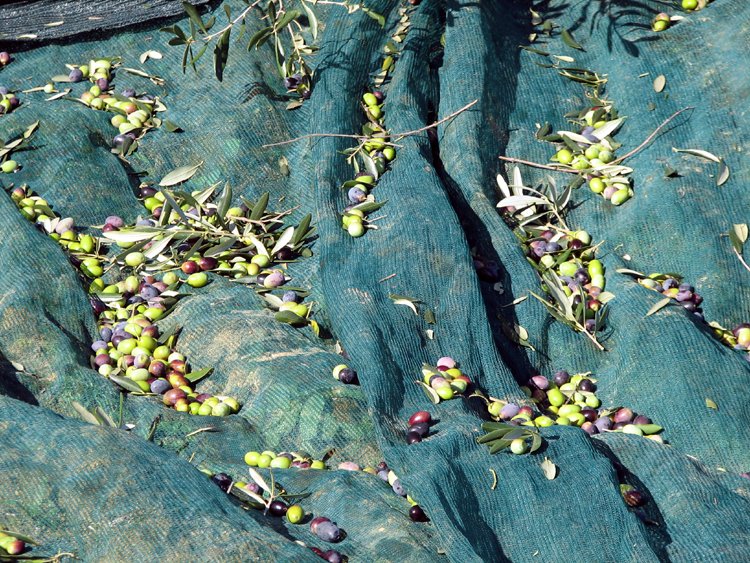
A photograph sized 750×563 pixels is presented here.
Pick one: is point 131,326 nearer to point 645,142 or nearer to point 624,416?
point 624,416

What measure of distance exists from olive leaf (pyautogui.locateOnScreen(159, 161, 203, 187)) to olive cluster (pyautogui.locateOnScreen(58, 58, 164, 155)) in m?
0.25

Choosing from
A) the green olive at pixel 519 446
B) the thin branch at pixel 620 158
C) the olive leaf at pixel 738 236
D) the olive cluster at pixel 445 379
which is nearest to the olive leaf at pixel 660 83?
the thin branch at pixel 620 158

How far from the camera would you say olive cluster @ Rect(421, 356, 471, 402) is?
2504 mm

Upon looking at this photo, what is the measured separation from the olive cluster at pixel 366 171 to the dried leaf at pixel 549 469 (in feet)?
3.66

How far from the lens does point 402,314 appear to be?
2727 mm

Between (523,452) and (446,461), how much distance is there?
211mm

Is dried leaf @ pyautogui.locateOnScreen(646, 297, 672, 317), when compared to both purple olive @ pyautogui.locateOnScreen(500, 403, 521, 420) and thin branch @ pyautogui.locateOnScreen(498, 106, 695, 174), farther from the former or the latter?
thin branch @ pyautogui.locateOnScreen(498, 106, 695, 174)

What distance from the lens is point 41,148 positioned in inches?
139

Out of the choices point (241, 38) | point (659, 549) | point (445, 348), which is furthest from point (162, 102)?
point (659, 549)

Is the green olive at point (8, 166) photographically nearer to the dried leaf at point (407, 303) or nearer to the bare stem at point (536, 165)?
the dried leaf at point (407, 303)

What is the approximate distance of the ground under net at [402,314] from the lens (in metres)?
2.10

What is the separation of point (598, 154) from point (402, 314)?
3.96 feet

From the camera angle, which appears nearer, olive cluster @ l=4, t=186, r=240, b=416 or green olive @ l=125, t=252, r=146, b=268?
olive cluster @ l=4, t=186, r=240, b=416

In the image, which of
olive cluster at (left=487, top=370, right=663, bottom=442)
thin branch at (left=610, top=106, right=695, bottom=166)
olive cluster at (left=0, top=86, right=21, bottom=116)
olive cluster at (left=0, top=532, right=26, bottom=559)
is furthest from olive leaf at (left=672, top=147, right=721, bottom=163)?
olive cluster at (left=0, top=86, right=21, bottom=116)
